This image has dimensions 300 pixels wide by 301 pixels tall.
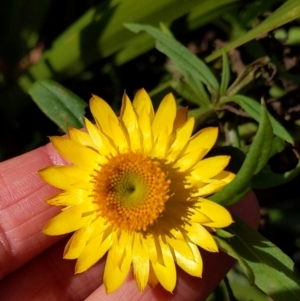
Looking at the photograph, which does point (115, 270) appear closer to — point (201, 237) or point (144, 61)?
point (201, 237)

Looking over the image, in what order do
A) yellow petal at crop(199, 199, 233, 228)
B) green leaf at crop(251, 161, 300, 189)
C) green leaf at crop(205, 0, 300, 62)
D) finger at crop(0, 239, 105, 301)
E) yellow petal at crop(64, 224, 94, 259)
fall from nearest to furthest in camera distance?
yellow petal at crop(199, 199, 233, 228), yellow petal at crop(64, 224, 94, 259), green leaf at crop(205, 0, 300, 62), green leaf at crop(251, 161, 300, 189), finger at crop(0, 239, 105, 301)

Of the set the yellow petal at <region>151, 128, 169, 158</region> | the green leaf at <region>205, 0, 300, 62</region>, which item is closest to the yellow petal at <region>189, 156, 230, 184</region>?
the yellow petal at <region>151, 128, 169, 158</region>

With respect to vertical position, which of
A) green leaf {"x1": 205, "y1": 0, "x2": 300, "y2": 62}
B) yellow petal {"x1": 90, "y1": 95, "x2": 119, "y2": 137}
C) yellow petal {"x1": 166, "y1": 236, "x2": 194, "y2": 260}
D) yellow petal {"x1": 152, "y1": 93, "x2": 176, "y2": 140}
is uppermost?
yellow petal {"x1": 90, "y1": 95, "x2": 119, "y2": 137}

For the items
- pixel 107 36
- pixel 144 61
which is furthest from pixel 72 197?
pixel 144 61

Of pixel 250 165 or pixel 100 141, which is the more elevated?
pixel 100 141

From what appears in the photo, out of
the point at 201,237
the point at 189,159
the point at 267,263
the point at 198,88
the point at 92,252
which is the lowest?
the point at 267,263

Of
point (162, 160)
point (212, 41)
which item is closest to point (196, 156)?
point (162, 160)

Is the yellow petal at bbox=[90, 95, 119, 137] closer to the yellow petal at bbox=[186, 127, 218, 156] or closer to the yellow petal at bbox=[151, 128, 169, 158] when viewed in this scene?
the yellow petal at bbox=[151, 128, 169, 158]
